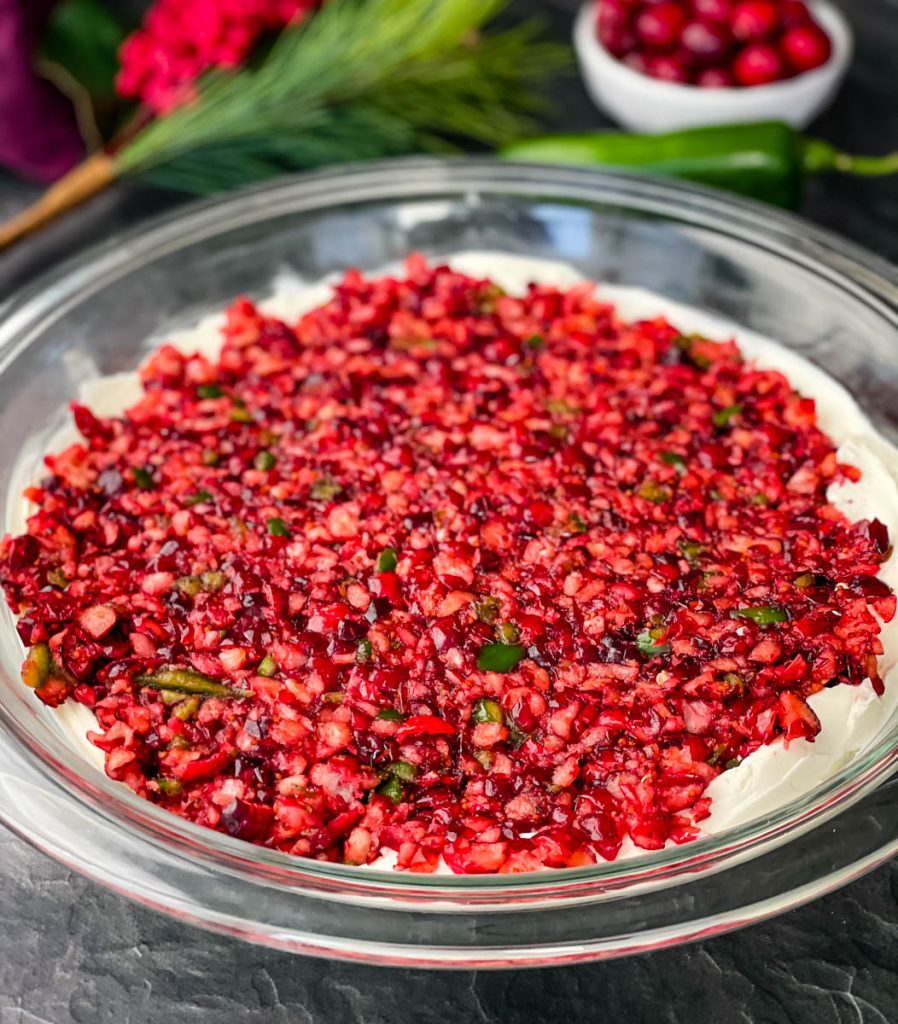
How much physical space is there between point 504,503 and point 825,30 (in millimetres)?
2127

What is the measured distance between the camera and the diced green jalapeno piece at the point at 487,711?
210cm

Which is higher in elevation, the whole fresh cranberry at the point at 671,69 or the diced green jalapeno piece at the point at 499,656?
the whole fresh cranberry at the point at 671,69

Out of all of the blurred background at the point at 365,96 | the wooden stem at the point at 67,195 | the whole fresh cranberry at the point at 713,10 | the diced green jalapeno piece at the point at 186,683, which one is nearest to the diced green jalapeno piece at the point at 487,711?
the diced green jalapeno piece at the point at 186,683

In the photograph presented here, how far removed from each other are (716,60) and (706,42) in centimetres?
6

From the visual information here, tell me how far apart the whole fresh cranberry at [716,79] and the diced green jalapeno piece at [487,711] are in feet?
7.10

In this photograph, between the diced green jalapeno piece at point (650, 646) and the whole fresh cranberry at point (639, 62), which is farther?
the whole fresh cranberry at point (639, 62)

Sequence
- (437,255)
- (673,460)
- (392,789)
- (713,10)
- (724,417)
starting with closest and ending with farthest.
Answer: (392,789) < (673,460) < (724,417) < (437,255) < (713,10)

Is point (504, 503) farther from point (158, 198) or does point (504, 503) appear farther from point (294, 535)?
point (158, 198)

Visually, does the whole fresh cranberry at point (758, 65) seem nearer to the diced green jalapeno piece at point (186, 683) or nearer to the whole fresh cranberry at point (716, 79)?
the whole fresh cranberry at point (716, 79)

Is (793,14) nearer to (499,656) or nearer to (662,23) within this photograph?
(662,23)

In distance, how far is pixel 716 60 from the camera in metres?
3.49

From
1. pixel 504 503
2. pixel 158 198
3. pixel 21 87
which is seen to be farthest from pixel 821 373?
pixel 21 87

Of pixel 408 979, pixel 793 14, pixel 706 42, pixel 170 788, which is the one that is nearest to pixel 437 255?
pixel 706 42

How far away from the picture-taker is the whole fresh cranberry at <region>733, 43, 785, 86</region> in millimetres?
3436
